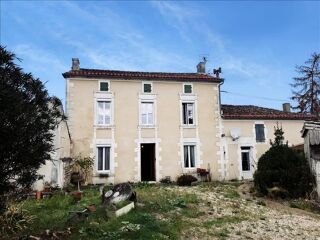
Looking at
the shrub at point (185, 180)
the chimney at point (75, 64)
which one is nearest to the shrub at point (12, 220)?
the shrub at point (185, 180)

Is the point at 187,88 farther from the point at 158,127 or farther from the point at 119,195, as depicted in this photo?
the point at 119,195

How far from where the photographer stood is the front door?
2453cm

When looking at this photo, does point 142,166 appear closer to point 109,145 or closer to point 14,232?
point 109,145

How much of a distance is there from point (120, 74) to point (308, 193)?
43.2ft

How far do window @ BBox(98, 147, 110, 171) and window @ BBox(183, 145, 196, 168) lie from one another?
490 cm

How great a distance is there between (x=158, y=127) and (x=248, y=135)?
617 centimetres

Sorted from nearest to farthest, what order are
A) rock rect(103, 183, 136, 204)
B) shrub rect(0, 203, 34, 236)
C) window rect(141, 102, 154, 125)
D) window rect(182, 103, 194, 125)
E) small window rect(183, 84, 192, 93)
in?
shrub rect(0, 203, 34, 236)
rock rect(103, 183, 136, 204)
window rect(141, 102, 154, 125)
window rect(182, 103, 194, 125)
small window rect(183, 84, 192, 93)

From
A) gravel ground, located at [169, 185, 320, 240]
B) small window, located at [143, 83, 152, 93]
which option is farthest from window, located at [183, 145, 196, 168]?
gravel ground, located at [169, 185, 320, 240]

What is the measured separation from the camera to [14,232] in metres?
9.16

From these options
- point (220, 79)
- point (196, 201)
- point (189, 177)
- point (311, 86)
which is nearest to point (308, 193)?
point (196, 201)

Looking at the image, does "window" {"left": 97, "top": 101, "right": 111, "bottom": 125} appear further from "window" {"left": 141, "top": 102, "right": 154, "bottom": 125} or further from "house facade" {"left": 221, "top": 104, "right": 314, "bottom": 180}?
"house facade" {"left": 221, "top": 104, "right": 314, "bottom": 180}

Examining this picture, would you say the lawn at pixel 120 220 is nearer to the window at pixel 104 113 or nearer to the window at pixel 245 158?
the window at pixel 104 113

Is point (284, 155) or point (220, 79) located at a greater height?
point (220, 79)

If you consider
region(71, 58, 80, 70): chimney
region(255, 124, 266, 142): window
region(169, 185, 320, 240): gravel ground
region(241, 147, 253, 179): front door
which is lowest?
region(169, 185, 320, 240): gravel ground
